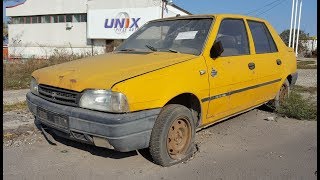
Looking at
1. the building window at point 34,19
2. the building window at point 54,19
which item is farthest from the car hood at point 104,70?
the building window at point 34,19

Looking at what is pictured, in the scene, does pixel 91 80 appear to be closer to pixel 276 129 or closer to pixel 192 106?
pixel 192 106

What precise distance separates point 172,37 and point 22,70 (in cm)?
999

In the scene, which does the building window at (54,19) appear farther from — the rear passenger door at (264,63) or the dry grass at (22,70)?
the rear passenger door at (264,63)

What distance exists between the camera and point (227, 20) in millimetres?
5121

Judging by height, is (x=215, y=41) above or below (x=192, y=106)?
above

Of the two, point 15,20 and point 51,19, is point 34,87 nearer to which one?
point 51,19

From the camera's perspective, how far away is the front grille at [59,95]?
3.74 meters

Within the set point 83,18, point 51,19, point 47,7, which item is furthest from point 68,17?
point 47,7

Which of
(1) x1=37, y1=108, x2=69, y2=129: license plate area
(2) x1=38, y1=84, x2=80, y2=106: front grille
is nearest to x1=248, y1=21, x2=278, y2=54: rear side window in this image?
(2) x1=38, y1=84, x2=80, y2=106: front grille

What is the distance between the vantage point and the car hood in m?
3.65

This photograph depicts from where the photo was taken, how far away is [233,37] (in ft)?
16.8

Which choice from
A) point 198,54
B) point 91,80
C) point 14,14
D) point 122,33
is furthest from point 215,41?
point 14,14

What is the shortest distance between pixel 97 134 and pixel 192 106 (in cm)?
133
